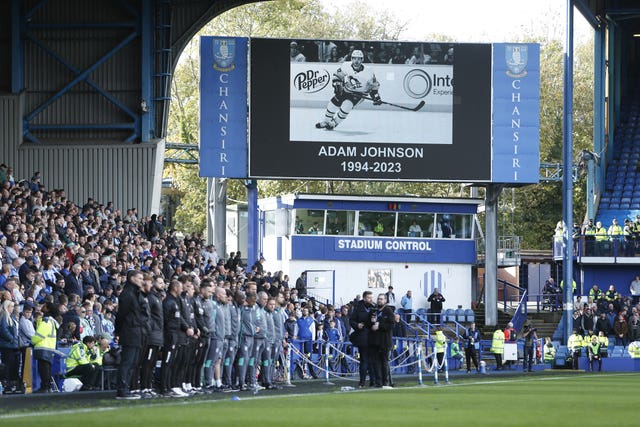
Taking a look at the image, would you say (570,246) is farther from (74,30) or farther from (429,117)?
(74,30)

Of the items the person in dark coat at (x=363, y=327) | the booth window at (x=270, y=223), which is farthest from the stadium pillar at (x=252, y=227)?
the person in dark coat at (x=363, y=327)

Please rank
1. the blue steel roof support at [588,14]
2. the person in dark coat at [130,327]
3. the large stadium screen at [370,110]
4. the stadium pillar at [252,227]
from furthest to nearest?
the blue steel roof support at [588,14] < the stadium pillar at [252,227] < the large stadium screen at [370,110] < the person in dark coat at [130,327]

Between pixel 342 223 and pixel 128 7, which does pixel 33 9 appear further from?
pixel 342 223

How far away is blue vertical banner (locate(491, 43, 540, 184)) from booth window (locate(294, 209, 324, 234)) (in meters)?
8.07

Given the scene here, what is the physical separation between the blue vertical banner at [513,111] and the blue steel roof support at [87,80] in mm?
10326

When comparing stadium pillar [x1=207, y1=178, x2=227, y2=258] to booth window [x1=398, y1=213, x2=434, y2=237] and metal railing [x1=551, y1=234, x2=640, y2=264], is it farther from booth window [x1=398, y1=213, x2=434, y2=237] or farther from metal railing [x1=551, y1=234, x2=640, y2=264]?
metal railing [x1=551, y1=234, x2=640, y2=264]

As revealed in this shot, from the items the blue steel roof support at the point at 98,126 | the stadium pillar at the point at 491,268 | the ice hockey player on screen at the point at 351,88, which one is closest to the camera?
the blue steel roof support at the point at 98,126

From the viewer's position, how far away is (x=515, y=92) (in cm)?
3997

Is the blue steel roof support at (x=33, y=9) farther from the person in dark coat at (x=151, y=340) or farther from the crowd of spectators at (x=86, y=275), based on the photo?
the person in dark coat at (x=151, y=340)

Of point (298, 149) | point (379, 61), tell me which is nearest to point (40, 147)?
point (298, 149)

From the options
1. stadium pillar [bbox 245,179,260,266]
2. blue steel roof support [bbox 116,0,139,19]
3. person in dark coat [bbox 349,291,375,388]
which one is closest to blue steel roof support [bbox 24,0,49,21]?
blue steel roof support [bbox 116,0,139,19]

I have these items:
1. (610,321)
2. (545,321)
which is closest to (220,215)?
(545,321)

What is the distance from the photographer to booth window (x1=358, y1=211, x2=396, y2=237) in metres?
46.2

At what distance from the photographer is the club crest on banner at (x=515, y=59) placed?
39.9 meters
